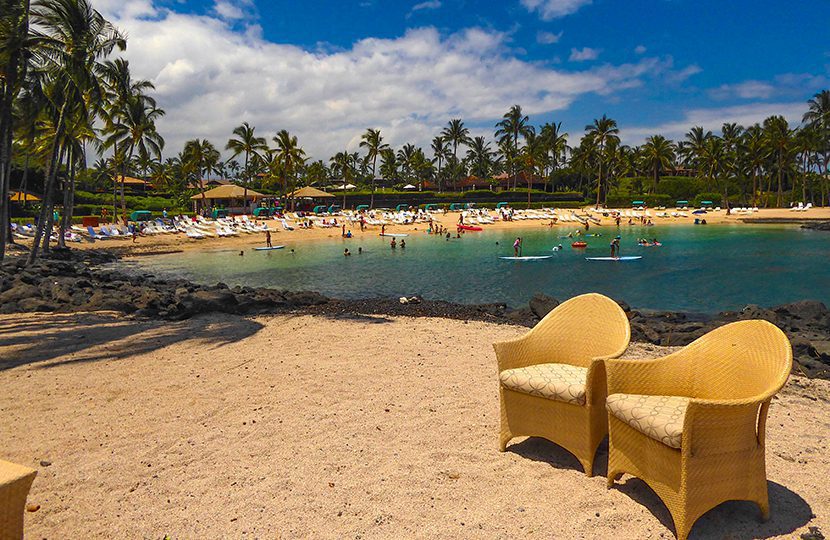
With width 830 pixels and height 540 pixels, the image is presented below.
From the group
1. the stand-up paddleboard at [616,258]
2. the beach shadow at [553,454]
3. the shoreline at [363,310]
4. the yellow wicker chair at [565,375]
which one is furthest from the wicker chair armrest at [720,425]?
the stand-up paddleboard at [616,258]

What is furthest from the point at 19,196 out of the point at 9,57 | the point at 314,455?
the point at 314,455

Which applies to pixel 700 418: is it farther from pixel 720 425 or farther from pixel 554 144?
pixel 554 144

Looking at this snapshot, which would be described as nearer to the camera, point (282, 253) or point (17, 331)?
point (17, 331)

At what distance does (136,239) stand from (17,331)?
103 ft

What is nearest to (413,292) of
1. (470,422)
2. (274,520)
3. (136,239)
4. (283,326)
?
(283,326)

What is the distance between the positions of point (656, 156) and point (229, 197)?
56545mm

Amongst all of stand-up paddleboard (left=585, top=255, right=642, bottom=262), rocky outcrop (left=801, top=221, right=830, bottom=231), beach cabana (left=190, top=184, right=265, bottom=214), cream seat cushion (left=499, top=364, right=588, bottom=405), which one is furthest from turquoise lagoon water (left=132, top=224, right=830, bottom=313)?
beach cabana (left=190, top=184, right=265, bottom=214)

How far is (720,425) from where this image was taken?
9.23ft

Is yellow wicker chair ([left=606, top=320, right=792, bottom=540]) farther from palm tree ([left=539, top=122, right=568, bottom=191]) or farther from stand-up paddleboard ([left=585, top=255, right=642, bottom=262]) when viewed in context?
palm tree ([left=539, top=122, right=568, bottom=191])

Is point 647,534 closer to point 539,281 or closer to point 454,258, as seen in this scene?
point 539,281

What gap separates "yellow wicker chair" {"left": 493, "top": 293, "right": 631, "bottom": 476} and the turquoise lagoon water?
36.5 feet

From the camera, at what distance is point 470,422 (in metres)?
4.54

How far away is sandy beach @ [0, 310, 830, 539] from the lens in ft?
10.1

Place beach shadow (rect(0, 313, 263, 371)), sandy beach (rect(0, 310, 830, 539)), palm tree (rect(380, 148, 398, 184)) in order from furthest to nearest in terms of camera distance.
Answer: palm tree (rect(380, 148, 398, 184)) → beach shadow (rect(0, 313, 263, 371)) → sandy beach (rect(0, 310, 830, 539))
